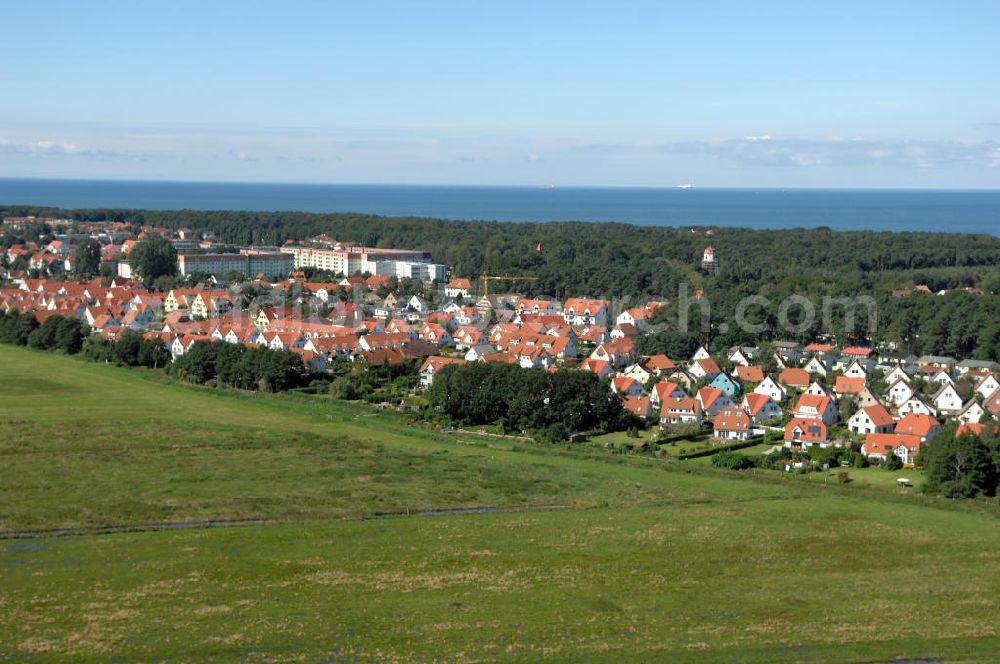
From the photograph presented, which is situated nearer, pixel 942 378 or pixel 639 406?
pixel 639 406

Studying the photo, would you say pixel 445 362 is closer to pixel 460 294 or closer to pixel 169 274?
pixel 460 294

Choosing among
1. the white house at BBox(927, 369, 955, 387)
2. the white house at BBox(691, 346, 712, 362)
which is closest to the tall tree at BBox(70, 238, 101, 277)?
the white house at BBox(691, 346, 712, 362)

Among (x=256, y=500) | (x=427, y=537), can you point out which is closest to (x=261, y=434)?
(x=256, y=500)

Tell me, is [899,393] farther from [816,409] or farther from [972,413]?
[816,409]

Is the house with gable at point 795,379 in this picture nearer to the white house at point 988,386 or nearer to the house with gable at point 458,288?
the white house at point 988,386

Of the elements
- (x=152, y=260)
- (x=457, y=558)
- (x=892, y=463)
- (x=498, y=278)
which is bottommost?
(x=457, y=558)

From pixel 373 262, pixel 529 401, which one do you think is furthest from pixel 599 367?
pixel 373 262
